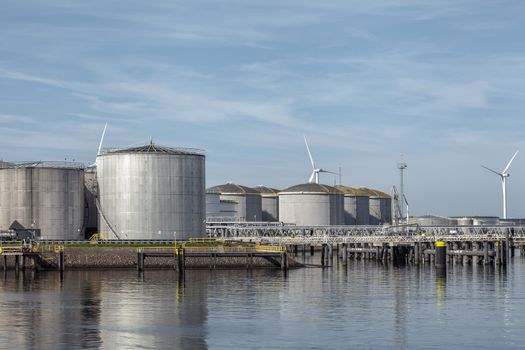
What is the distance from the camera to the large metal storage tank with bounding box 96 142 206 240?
402 ft

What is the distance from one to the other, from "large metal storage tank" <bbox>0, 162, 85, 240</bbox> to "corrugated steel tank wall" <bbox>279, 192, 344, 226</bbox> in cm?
7390

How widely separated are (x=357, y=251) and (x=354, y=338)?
295 feet

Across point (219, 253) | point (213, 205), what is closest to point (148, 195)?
point (219, 253)

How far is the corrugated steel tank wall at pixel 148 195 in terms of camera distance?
122375 millimetres

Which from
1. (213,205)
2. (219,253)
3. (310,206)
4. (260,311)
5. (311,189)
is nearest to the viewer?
(260,311)

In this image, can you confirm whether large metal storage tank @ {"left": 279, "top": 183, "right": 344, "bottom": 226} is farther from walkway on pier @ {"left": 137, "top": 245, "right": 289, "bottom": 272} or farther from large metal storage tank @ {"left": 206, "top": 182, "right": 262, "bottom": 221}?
walkway on pier @ {"left": 137, "top": 245, "right": 289, "bottom": 272}

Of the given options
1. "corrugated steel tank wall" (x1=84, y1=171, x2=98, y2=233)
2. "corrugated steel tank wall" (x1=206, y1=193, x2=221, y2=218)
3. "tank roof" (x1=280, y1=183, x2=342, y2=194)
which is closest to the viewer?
"corrugated steel tank wall" (x1=84, y1=171, x2=98, y2=233)

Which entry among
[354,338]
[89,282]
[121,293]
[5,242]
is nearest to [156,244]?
[5,242]

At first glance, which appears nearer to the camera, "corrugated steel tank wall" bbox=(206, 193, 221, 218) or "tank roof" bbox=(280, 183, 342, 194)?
"corrugated steel tank wall" bbox=(206, 193, 221, 218)

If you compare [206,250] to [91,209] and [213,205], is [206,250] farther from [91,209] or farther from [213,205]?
[213,205]

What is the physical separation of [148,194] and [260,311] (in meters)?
58.5

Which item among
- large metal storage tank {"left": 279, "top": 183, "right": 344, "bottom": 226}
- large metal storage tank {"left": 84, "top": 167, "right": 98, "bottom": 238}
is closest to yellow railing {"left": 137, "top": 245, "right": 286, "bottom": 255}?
large metal storage tank {"left": 84, "top": 167, "right": 98, "bottom": 238}

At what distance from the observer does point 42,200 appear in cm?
12438

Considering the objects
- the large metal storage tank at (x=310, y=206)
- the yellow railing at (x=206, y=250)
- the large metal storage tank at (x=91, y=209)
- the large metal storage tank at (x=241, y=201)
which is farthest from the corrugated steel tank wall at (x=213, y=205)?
the yellow railing at (x=206, y=250)
